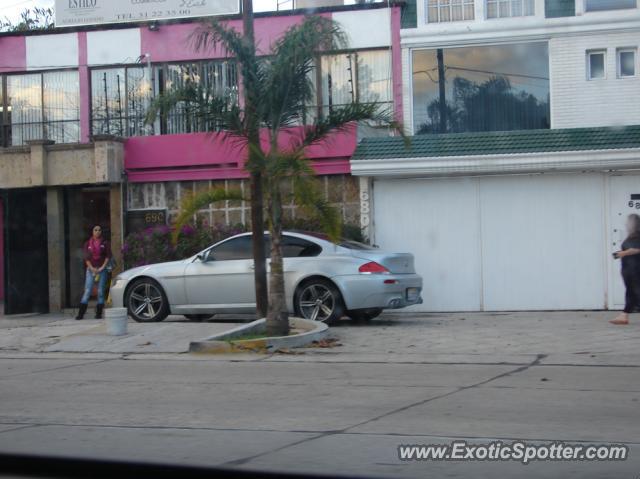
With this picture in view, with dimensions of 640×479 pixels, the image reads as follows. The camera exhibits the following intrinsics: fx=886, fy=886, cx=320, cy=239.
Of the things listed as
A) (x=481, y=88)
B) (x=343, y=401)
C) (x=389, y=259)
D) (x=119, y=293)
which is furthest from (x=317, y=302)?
(x=481, y=88)

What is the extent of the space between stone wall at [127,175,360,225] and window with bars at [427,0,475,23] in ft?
13.4

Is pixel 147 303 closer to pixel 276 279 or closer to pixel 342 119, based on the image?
pixel 276 279

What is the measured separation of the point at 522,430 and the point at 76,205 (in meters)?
15.3

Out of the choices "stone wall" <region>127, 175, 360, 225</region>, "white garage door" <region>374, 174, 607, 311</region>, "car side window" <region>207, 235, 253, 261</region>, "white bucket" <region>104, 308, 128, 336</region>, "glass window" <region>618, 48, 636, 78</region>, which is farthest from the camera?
"glass window" <region>618, 48, 636, 78</region>

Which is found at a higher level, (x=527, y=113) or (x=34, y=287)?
(x=527, y=113)

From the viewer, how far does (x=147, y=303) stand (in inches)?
604

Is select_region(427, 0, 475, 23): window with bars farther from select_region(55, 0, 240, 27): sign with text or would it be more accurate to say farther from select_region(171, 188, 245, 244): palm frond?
select_region(171, 188, 245, 244): palm frond

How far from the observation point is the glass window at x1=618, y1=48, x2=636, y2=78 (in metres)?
18.6

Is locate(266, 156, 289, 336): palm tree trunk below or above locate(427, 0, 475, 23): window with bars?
below

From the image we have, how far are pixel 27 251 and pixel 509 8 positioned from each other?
11909 millimetres

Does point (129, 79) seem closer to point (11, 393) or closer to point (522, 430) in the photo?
point (11, 393)

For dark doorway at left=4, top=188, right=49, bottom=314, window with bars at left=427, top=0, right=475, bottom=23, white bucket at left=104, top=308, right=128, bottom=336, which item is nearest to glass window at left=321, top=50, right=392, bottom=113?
window with bars at left=427, top=0, right=475, bottom=23

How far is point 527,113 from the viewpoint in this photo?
62.2ft

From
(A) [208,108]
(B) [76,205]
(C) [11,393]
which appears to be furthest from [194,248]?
(C) [11,393]
